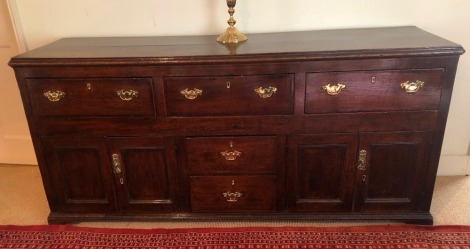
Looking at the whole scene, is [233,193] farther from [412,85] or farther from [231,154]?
[412,85]

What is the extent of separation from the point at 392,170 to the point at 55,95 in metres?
1.54

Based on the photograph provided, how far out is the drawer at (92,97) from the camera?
4.95ft

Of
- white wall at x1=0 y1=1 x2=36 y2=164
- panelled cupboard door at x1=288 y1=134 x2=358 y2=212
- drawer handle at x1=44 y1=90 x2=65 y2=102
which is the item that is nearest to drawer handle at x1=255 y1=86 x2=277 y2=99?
panelled cupboard door at x1=288 y1=134 x2=358 y2=212

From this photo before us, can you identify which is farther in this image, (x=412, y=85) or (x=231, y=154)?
(x=231, y=154)

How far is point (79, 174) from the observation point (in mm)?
1707

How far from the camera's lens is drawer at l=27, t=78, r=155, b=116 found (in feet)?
4.95

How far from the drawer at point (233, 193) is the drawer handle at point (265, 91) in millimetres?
411

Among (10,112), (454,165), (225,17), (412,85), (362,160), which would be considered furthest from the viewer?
(10,112)

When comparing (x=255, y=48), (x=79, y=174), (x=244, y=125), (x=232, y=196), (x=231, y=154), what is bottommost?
(x=232, y=196)

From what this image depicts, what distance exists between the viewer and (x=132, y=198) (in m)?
1.76

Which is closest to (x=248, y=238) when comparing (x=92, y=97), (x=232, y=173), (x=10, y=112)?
(x=232, y=173)

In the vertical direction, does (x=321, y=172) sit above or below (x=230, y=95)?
below

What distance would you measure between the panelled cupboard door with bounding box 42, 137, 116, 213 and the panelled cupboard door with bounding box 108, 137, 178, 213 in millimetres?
54

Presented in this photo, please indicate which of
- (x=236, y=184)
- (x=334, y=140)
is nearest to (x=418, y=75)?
(x=334, y=140)
